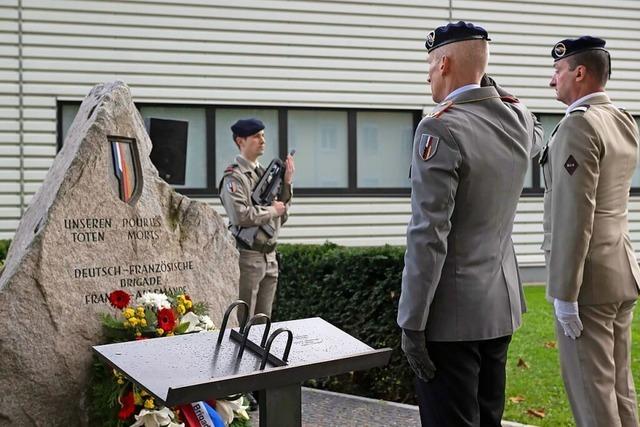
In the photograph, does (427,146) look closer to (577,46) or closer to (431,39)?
(431,39)

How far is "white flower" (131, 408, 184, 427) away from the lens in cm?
446

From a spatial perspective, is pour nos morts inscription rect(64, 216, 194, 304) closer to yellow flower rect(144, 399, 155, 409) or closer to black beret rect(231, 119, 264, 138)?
yellow flower rect(144, 399, 155, 409)

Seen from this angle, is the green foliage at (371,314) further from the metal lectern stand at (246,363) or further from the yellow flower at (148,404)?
the metal lectern stand at (246,363)

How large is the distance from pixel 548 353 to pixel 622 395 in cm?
406

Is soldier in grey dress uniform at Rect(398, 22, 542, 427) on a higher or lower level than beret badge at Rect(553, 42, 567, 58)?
lower

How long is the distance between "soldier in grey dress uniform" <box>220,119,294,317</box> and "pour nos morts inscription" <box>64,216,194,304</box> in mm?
1481

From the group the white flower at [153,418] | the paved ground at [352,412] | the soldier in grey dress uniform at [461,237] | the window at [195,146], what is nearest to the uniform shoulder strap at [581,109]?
the soldier in grey dress uniform at [461,237]

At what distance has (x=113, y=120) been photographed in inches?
199

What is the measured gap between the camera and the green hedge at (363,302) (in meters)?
6.46

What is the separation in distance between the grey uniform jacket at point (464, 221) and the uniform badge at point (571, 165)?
564mm

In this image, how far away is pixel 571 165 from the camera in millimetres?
4070

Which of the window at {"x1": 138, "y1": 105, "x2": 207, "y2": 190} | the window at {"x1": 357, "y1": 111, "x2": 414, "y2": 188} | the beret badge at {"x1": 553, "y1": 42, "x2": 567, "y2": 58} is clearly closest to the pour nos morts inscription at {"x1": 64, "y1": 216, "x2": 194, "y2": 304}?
the beret badge at {"x1": 553, "y1": 42, "x2": 567, "y2": 58}

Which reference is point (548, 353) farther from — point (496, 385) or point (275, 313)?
point (496, 385)

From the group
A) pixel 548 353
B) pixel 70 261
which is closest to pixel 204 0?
pixel 548 353
